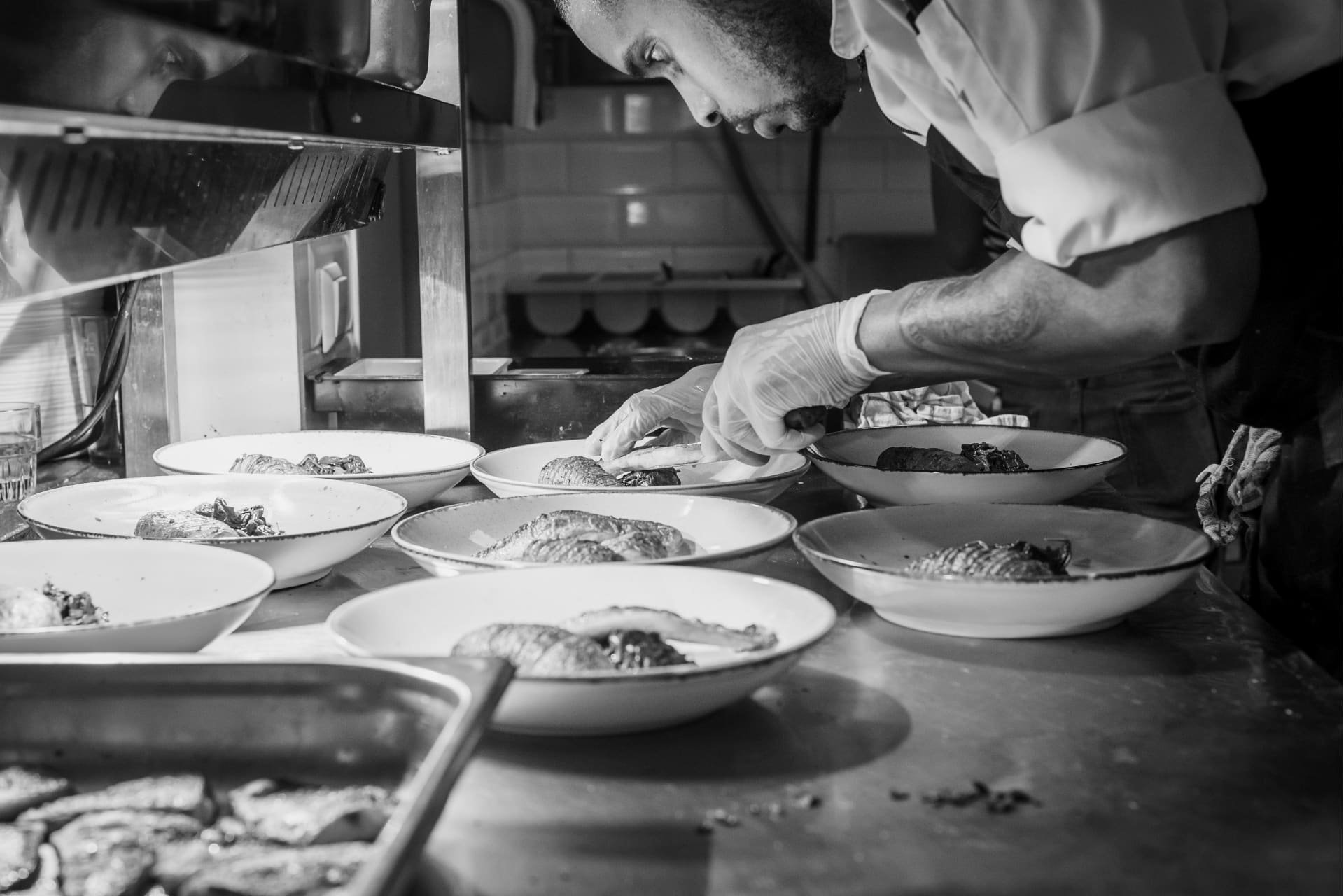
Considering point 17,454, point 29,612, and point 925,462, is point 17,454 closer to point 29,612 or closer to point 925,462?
point 29,612

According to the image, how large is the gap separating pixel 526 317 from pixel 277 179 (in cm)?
382

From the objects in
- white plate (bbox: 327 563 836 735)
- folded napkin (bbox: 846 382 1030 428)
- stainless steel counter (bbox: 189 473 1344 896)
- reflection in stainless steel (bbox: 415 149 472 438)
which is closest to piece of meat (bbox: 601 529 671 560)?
white plate (bbox: 327 563 836 735)

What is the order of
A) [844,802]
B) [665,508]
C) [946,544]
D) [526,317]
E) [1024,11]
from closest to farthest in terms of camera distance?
[844,802], [1024,11], [946,544], [665,508], [526,317]

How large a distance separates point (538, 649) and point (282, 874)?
0.34 metres

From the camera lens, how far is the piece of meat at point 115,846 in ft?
2.85

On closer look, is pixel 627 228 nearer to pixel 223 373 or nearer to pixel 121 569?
pixel 223 373

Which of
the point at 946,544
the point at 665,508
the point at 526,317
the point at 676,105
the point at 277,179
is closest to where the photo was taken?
the point at 277,179

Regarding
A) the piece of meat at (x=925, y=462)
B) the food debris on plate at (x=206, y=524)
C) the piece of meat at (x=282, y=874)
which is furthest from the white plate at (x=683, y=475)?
the piece of meat at (x=282, y=874)

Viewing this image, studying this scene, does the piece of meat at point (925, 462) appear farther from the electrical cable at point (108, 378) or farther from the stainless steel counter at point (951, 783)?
the electrical cable at point (108, 378)

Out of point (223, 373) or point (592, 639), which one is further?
point (223, 373)

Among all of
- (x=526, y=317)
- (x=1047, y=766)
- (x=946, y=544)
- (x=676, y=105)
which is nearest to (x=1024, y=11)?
(x=946, y=544)

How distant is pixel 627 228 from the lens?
19.7 ft

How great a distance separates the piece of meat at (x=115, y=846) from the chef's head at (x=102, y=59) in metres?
0.48

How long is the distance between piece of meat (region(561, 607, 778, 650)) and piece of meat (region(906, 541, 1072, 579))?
0.21 metres
